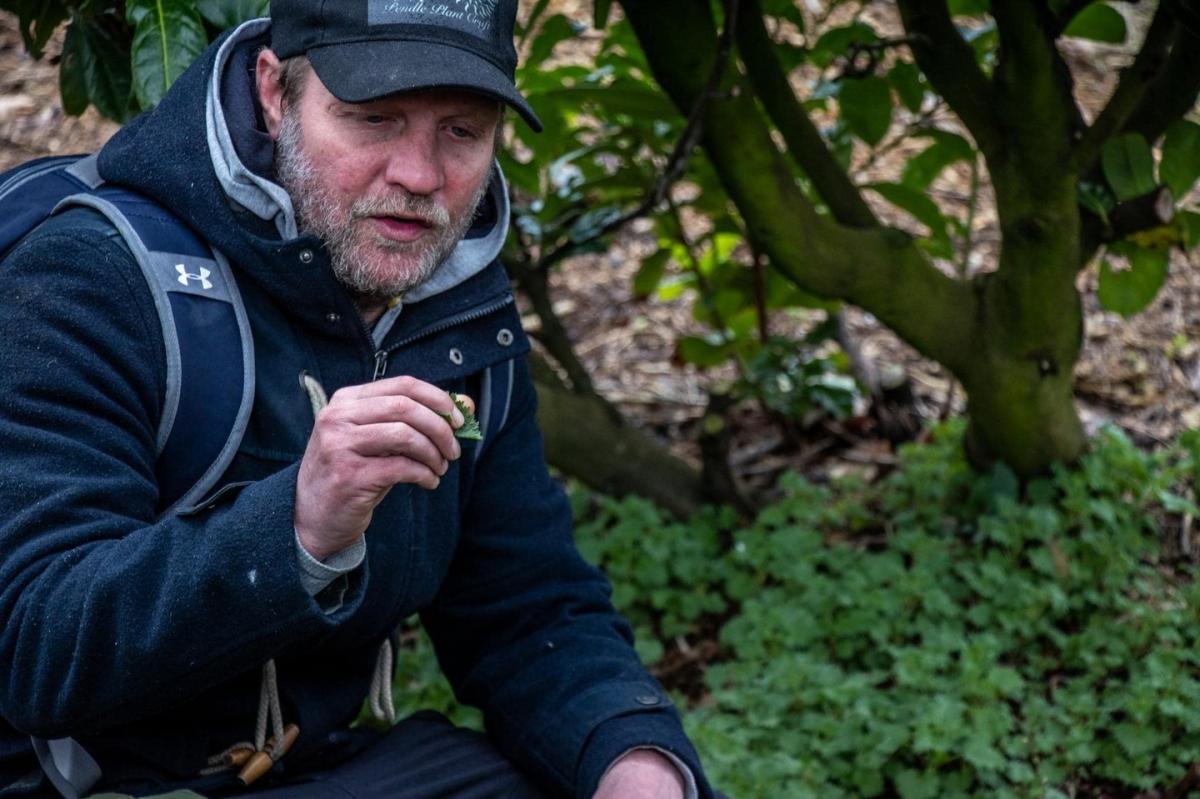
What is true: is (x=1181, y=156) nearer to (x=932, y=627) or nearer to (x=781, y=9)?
(x=781, y=9)

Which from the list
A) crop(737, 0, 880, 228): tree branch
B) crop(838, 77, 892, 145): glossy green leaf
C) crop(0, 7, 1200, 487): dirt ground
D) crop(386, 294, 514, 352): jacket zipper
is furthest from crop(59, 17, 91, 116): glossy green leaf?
crop(0, 7, 1200, 487): dirt ground

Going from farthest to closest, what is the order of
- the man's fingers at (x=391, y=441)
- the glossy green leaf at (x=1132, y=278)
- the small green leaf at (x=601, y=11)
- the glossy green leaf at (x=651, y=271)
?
the glossy green leaf at (x=651, y=271) → the glossy green leaf at (x=1132, y=278) → the small green leaf at (x=601, y=11) → the man's fingers at (x=391, y=441)

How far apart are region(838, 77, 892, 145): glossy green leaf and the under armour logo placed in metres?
1.62

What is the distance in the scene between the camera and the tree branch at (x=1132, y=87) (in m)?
2.70

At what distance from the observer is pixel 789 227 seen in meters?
2.97

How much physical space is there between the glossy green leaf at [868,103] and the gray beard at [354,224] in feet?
4.33

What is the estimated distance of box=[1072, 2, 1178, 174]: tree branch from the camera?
270 cm

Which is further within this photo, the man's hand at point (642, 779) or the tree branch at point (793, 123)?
the tree branch at point (793, 123)

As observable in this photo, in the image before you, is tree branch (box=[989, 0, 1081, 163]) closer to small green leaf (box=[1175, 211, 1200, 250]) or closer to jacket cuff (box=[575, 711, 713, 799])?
small green leaf (box=[1175, 211, 1200, 250])

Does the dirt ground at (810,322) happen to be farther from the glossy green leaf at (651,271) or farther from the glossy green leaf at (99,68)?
the glossy green leaf at (99,68)

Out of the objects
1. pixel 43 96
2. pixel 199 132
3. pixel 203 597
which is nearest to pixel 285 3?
pixel 199 132

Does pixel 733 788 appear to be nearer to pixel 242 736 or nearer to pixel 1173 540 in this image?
pixel 242 736

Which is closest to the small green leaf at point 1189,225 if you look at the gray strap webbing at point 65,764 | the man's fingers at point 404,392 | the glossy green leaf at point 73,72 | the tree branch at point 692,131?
the tree branch at point 692,131

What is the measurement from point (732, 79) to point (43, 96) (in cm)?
383
